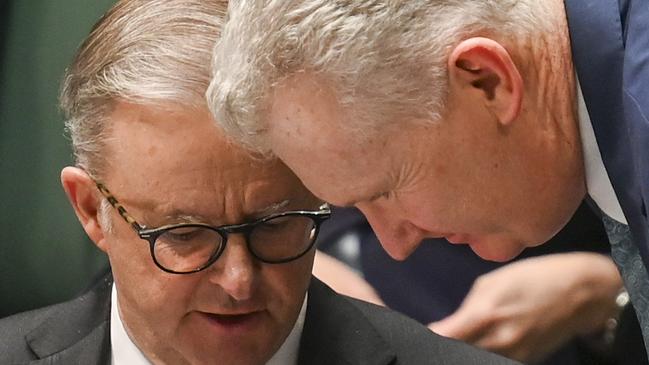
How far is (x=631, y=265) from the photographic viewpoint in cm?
175

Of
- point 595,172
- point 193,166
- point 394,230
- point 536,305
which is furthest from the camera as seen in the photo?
point 536,305

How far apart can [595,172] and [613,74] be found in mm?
131

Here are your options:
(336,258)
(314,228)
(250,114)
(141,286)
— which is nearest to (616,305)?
(336,258)

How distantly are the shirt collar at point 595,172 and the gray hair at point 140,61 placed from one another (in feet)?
1.77

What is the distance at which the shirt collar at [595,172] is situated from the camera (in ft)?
5.17

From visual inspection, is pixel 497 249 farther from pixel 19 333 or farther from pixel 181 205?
pixel 19 333

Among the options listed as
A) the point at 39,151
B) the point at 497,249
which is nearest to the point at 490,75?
the point at 497,249

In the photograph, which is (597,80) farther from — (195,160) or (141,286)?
(141,286)

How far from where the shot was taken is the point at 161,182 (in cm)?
191

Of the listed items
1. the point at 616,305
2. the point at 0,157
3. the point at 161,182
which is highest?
the point at 161,182

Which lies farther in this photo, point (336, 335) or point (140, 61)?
point (336, 335)

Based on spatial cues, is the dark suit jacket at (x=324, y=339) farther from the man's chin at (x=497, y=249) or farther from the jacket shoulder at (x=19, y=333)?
the man's chin at (x=497, y=249)

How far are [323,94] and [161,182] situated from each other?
17.7 inches

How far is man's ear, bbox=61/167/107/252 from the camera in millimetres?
2025
